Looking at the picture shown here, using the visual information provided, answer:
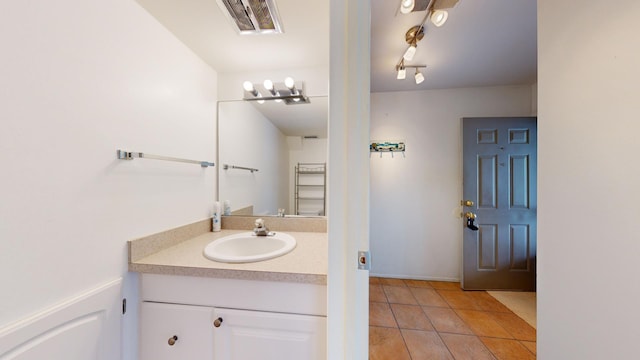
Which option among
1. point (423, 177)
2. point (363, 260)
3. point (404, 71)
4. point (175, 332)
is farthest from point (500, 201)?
point (175, 332)

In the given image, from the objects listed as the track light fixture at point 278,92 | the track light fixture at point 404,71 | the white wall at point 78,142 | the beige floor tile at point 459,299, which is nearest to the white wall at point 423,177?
the beige floor tile at point 459,299

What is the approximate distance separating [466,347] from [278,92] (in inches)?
94.4

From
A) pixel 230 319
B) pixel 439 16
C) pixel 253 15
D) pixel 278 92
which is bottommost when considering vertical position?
pixel 230 319

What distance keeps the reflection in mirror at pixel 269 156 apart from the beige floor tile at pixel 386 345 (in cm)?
109

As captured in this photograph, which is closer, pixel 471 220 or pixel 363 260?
pixel 363 260

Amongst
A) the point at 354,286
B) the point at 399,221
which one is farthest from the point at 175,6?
the point at 399,221

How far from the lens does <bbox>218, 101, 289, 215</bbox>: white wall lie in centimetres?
168

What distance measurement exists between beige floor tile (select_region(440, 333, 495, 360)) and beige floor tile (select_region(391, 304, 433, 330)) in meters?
0.16

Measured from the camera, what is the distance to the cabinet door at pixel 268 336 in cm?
90

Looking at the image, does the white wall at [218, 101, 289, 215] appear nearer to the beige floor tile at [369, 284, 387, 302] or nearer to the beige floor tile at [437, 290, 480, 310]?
the beige floor tile at [369, 284, 387, 302]

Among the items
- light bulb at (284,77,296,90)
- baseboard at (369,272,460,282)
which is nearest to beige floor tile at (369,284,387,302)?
baseboard at (369,272,460,282)

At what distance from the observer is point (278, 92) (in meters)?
1.63

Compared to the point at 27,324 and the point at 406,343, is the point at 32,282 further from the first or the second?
the point at 406,343

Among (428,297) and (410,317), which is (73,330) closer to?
(410,317)
